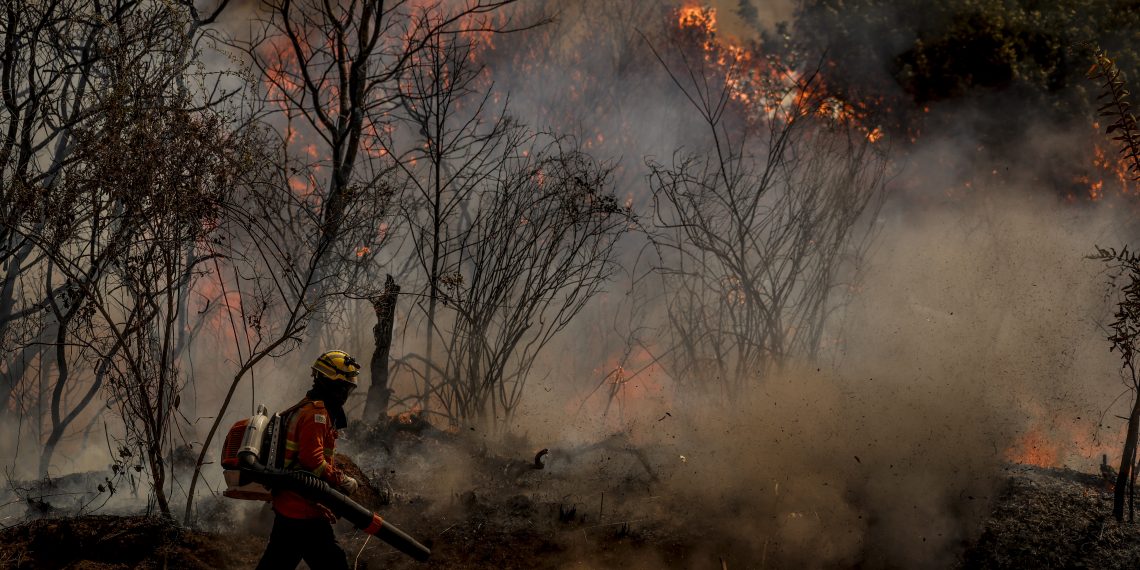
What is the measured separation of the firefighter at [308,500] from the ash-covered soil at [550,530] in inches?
58.3

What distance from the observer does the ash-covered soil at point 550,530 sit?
258 inches

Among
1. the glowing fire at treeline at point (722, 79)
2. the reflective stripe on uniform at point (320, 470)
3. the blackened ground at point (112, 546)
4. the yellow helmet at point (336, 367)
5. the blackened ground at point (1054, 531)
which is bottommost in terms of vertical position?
the blackened ground at point (112, 546)

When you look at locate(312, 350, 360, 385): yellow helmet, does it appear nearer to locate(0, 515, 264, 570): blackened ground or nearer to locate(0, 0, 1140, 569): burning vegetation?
locate(0, 0, 1140, 569): burning vegetation

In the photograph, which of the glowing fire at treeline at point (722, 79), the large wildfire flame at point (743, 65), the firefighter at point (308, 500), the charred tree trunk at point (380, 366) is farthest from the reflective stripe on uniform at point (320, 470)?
the large wildfire flame at point (743, 65)

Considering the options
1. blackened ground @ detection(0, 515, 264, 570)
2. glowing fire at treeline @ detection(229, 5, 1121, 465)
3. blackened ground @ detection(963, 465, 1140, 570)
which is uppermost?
glowing fire at treeline @ detection(229, 5, 1121, 465)

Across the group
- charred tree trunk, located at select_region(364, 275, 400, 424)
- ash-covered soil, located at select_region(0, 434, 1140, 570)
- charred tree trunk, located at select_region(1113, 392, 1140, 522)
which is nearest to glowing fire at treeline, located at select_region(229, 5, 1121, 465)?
charred tree trunk, located at select_region(364, 275, 400, 424)

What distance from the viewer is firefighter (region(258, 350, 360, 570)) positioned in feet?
17.0

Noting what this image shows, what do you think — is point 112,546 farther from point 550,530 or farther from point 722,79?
point 722,79

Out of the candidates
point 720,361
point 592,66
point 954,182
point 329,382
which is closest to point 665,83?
point 592,66

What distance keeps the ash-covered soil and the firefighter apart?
1.48 metres

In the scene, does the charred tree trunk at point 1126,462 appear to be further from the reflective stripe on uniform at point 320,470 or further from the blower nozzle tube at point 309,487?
the reflective stripe on uniform at point 320,470

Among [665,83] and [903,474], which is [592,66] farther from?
[903,474]

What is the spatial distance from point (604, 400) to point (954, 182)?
33.8ft

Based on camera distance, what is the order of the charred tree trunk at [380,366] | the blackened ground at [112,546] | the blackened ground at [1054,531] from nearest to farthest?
the blackened ground at [112,546] → the blackened ground at [1054,531] → the charred tree trunk at [380,366]
